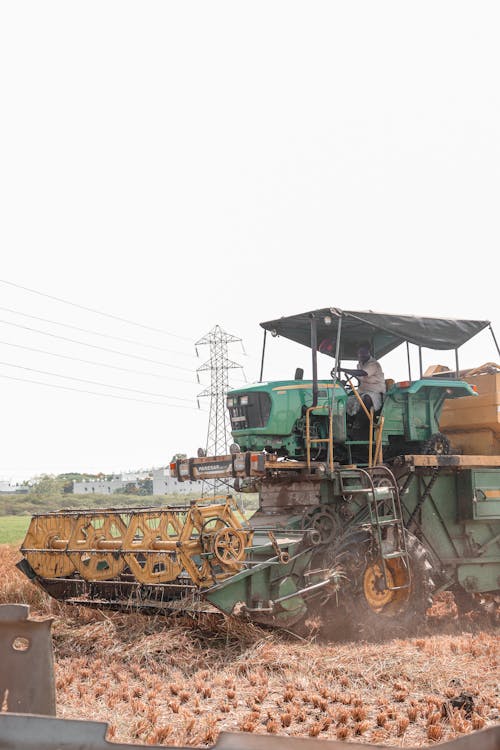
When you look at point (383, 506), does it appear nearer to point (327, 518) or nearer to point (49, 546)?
point (327, 518)

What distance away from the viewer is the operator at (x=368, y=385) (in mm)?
11086

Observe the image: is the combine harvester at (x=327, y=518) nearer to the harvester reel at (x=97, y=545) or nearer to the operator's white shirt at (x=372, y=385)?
the harvester reel at (x=97, y=545)

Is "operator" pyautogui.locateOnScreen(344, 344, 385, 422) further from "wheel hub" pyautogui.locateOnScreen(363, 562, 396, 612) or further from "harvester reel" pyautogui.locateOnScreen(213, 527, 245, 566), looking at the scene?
"harvester reel" pyautogui.locateOnScreen(213, 527, 245, 566)

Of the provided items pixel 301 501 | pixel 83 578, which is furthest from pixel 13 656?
pixel 301 501

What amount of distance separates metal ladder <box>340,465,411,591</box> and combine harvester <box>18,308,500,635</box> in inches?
1.0

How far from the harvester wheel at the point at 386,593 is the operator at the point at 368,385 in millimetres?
1849

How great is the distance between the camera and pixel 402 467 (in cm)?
1092

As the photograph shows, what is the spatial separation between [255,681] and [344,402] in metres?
4.56

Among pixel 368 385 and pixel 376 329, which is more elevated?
pixel 376 329

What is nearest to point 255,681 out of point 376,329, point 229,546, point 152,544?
point 229,546

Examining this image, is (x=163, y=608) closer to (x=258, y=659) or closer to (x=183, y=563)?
(x=183, y=563)

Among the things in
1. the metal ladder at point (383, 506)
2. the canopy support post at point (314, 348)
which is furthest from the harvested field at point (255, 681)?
the canopy support post at point (314, 348)

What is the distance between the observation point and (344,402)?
1075cm

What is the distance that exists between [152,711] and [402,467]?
581cm
